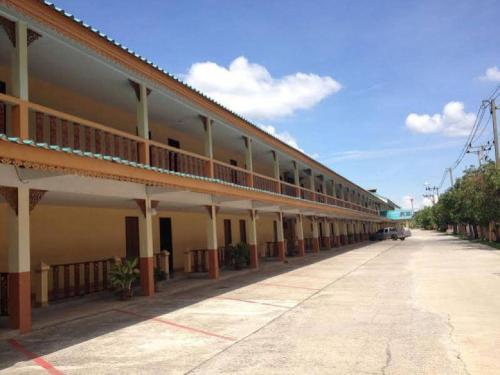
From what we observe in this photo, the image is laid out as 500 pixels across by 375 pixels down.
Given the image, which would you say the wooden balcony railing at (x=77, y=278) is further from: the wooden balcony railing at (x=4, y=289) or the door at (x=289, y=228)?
the door at (x=289, y=228)

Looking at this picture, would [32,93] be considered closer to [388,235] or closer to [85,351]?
[85,351]

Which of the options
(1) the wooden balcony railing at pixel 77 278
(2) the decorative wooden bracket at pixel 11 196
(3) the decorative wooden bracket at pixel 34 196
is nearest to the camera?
(2) the decorative wooden bracket at pixel 11 196

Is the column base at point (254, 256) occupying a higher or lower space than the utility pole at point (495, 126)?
lower

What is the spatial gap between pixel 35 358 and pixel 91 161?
3.67 m

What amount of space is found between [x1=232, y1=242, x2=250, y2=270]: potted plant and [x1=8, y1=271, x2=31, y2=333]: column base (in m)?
12.1

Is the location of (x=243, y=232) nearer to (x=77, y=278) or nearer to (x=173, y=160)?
(x=173, y=160)

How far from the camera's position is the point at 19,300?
27.0 feet

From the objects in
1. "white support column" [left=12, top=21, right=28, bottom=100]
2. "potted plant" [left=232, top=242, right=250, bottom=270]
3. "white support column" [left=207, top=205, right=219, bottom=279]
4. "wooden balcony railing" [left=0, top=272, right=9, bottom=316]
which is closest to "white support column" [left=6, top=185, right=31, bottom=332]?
"white support column" [left=12, top=21, right=28, bottom=100]

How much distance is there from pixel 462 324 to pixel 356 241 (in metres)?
42.4

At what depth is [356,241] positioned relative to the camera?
4972 cm

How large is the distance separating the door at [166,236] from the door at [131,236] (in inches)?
78.3

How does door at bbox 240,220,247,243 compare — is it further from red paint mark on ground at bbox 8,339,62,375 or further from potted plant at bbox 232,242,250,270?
red paint mark on ground at bbox 8,339,62,375

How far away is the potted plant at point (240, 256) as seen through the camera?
65.3 ft

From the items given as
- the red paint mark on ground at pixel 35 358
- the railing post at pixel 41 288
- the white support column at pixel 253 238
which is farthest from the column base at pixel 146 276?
the white support column at pixel 253 238
